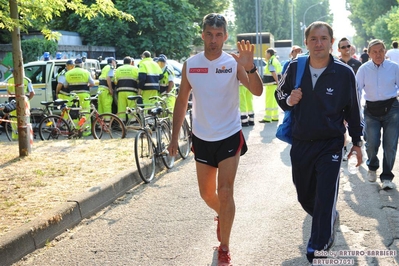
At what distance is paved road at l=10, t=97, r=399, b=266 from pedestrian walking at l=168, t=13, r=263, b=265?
0.59 meters

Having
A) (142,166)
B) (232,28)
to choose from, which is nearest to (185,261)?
(142,166)

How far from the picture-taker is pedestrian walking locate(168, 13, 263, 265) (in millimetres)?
5141

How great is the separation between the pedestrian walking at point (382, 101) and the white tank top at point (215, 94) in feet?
11.3

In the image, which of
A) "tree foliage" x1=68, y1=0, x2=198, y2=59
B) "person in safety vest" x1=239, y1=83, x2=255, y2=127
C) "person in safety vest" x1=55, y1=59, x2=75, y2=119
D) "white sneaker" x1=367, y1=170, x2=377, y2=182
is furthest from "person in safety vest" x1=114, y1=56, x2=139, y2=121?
"tree foliage" x1=68, y1=0, x2=198, y2=59

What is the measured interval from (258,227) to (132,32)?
29.2 metres

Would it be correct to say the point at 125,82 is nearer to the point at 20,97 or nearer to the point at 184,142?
the point at 184,142

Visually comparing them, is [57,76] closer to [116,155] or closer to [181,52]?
[116,155]

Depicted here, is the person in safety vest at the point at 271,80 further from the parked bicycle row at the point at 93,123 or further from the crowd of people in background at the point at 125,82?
the parked bicycle row at the point at 93,123

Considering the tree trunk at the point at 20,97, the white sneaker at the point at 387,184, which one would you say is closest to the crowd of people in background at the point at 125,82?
the tree trunk at the point at 20,97

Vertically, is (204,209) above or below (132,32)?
below

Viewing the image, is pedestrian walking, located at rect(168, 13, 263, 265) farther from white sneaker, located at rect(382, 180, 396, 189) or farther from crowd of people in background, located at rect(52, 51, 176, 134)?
crowd of people in background, located at rect(52, 51, 176, 134)

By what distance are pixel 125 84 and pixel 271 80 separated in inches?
155

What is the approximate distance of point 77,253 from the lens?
5.97 m

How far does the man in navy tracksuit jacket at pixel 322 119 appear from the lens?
491cm
